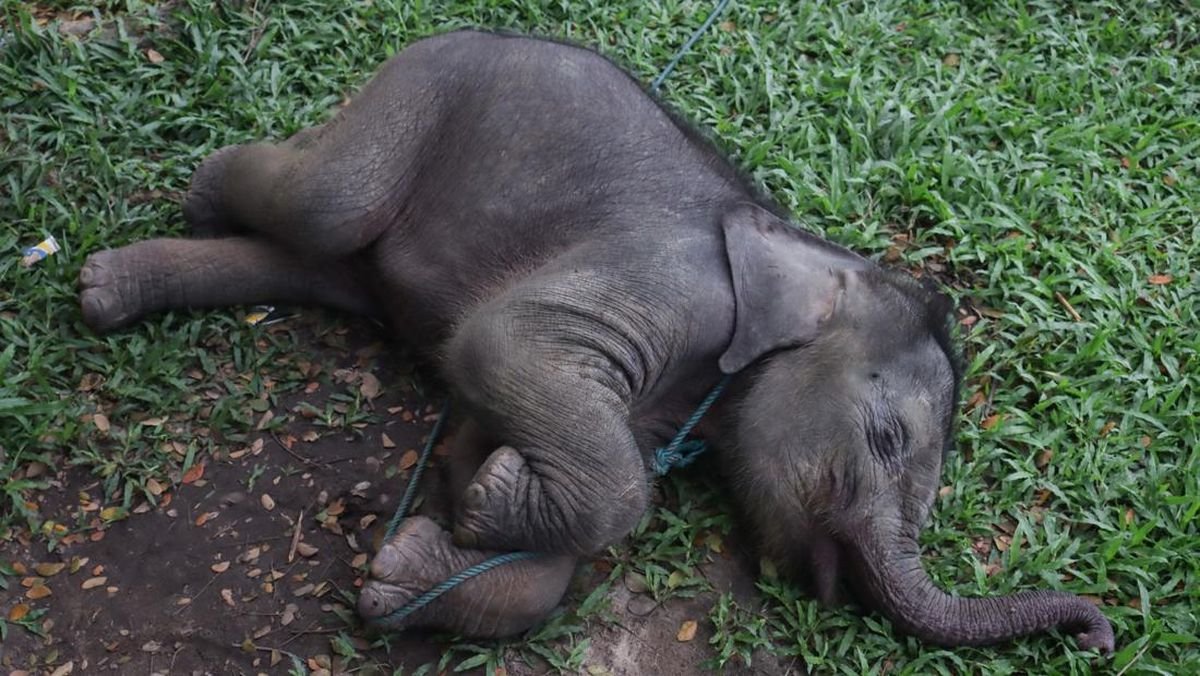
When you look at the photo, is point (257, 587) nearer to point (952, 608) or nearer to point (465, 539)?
point (465, 539)

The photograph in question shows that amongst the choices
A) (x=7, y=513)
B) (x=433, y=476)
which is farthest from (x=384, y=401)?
(x=7, y=513)

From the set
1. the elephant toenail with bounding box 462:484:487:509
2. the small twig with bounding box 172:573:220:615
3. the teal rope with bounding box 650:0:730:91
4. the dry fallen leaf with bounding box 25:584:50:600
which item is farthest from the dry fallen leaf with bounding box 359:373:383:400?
the teal rope with bounding box 650:0:730:91

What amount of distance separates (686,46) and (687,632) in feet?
10.8

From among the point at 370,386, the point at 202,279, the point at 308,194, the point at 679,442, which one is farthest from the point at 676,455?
the point at 202,279

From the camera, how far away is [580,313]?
4141 millimetres

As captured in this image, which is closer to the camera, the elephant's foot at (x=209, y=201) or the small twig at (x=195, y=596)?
the small twig at (x=195, y=596)

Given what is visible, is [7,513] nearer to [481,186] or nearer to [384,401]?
[384,401]

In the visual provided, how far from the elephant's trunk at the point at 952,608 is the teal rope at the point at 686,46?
278cm

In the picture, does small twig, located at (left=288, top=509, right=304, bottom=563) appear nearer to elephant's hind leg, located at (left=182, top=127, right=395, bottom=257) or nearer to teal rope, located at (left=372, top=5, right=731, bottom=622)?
teal rope, located at (left=372, top=5, right=731, bottom=622)

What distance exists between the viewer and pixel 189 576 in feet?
13.6

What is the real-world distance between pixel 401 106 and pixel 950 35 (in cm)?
347

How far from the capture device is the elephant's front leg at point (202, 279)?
4773mm

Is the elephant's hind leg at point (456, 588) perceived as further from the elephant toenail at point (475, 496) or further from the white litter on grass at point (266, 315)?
the white litter on grass at point (266, 315)

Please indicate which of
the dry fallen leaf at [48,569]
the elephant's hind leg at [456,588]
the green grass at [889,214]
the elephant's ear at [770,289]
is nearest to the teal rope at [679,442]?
the elephant's ear at [770,289]
